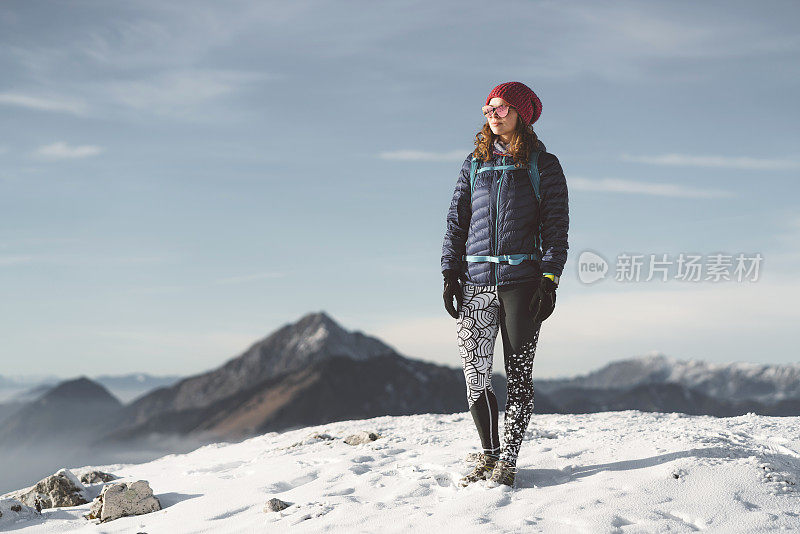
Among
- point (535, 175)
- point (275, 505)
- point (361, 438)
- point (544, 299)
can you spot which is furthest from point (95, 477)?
point (535, 175)

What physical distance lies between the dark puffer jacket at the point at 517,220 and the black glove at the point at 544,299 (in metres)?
0.09

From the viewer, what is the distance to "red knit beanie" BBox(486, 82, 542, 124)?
4965 millimetres

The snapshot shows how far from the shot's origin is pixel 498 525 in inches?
168

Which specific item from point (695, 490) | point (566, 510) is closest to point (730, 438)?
point (695, 490)

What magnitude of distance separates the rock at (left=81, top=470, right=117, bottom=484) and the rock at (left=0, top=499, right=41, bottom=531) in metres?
1.27

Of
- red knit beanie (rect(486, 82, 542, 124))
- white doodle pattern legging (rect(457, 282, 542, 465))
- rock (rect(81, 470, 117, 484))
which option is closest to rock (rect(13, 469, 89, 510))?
rock (rect(81, 470, 117, 484))

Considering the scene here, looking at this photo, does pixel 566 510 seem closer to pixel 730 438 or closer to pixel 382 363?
pixel 730 438

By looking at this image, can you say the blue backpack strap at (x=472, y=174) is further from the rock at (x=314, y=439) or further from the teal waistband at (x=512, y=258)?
the rock at (x=314, y=439)

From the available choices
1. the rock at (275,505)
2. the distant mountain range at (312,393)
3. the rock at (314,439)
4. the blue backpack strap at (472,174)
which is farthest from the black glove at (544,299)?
the distant mountain range at (312,393)

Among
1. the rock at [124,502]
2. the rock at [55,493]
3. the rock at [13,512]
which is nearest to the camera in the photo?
the rock at [124,502]

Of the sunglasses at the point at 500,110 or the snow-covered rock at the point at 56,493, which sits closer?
the sunglasses at the point at 500,110

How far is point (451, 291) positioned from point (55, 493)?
15.3 ft

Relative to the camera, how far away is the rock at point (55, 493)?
688 centimetres

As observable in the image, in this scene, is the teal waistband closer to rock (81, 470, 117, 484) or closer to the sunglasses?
the sunglasses
